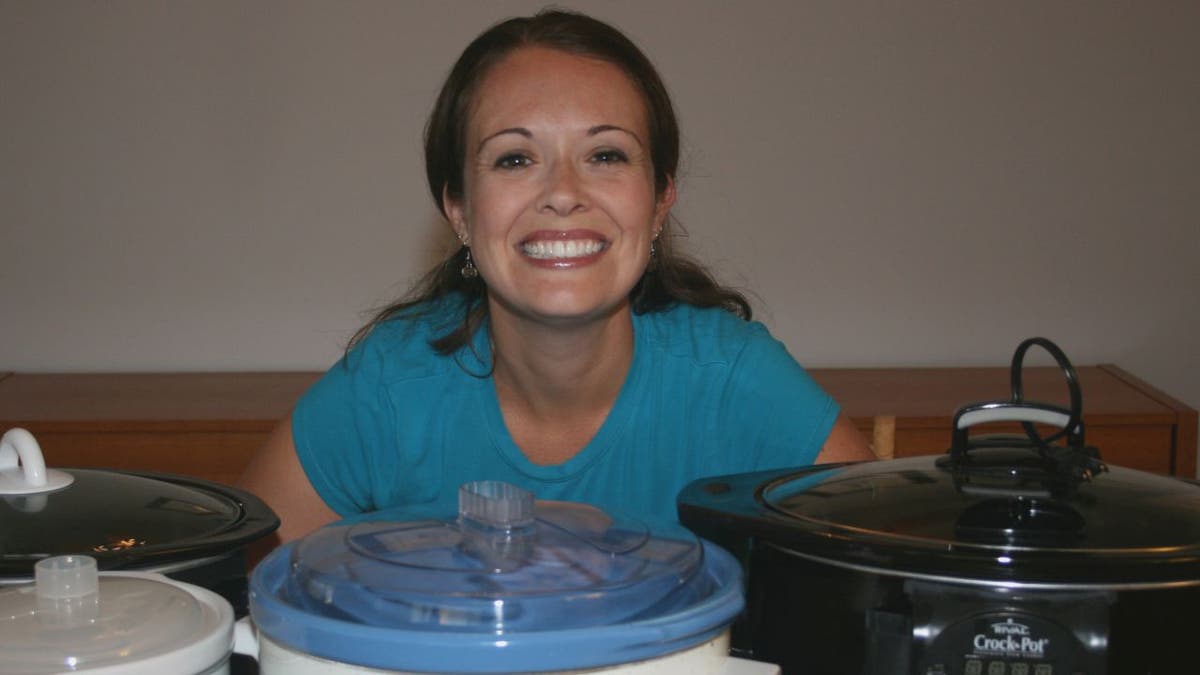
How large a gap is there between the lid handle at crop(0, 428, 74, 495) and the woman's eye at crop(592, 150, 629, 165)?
56cm

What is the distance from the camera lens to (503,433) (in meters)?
1.34

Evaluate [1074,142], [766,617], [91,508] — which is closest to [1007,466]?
[766,617]

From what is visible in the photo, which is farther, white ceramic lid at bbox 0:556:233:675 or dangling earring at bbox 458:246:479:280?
dangling earring at bbox 458:246:479:280

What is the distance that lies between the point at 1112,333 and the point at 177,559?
2217 mm

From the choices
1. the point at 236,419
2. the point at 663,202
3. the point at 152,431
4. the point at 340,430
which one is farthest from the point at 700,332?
the point at 152,431

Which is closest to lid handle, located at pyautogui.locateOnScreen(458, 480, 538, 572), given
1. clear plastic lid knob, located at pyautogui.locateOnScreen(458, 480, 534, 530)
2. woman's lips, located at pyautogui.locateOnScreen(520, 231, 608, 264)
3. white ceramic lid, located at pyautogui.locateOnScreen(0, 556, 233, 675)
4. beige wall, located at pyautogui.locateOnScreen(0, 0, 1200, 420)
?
clear plastic lid knob, located at pyautogui.locateOnScreen(458, 480, 534, 530)

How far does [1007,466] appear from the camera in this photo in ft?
2.65

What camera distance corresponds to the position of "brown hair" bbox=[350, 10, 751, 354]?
1.31 m

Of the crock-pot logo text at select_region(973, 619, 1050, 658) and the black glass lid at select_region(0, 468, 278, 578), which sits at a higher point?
the black glass lid at select_region(0, 468, 278, 578)

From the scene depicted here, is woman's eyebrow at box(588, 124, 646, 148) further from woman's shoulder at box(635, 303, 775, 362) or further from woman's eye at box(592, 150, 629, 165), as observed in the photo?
woman's shoulder at box(635, 303, 775, 362)

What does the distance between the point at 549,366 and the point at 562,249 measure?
160 millimetres

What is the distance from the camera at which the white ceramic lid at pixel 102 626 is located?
0.63m

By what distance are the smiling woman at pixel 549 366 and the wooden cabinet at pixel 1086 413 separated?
825 millimetres

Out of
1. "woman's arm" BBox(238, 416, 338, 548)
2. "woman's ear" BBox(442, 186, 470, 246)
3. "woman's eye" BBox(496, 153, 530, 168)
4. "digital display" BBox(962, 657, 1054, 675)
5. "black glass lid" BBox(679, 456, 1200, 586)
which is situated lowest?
"woman's arm" BBox(238, 416, 338, 548)
